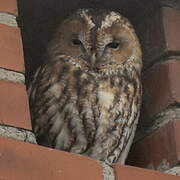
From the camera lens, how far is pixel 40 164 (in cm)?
137

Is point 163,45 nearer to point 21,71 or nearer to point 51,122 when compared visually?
point 51,122

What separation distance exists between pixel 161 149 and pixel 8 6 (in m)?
0.52

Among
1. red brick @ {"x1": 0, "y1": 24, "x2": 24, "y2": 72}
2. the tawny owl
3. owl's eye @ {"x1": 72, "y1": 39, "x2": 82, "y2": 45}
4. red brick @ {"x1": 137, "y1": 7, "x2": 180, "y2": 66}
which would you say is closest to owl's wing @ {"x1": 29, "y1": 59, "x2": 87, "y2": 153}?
the tawny owl

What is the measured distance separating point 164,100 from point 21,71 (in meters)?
0.48

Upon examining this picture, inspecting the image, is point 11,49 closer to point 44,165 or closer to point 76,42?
point 44,165

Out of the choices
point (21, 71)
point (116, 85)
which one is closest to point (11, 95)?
point (21, 71)

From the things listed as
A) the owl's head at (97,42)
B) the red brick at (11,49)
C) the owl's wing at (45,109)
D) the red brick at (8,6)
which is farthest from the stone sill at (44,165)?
the owl's head at (97,42)

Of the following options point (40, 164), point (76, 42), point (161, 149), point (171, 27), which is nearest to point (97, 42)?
point (76, 42)

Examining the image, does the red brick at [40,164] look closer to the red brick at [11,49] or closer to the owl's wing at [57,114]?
the red brick at [11,49]

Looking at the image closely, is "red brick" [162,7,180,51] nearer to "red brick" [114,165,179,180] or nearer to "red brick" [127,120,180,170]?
"red brick" [127,120,180,170]

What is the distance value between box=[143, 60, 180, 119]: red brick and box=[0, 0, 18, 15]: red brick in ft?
Result: 1.54

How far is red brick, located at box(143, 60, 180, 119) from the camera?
184 centimetres

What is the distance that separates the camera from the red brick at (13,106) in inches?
56.3

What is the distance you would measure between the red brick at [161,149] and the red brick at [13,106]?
42 centimetres
